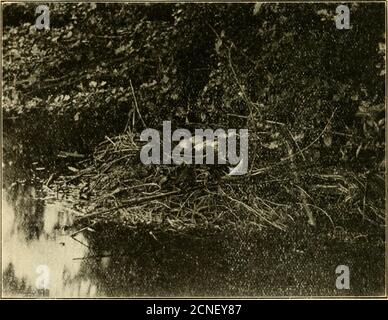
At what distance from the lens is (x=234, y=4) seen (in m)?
2.60

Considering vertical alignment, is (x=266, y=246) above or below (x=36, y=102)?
below

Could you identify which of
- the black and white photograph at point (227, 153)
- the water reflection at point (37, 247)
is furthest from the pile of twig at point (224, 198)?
the water reflection at point (37, 247)

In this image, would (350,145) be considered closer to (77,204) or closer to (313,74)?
(313,74)

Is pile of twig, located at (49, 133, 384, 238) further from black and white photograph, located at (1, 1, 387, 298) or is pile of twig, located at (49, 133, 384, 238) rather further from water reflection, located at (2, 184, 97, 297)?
water reflection, located at (2, 184, 97, 297)

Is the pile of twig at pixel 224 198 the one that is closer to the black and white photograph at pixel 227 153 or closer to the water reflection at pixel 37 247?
the black and white photograph at pixel 227 153

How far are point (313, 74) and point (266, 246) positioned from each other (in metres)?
0.79

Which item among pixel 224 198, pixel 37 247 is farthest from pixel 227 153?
pixel 37 247

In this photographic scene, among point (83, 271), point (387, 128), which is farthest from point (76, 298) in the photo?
point (387, 128)

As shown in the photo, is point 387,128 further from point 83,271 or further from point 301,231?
point 83,271

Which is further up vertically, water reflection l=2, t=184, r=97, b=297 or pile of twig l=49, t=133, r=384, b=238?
pile of twig l=49, t=133, r=384, b=238

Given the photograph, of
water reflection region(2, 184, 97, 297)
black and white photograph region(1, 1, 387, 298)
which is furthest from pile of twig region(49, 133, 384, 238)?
water reflection region(2, 184, 97, 297)

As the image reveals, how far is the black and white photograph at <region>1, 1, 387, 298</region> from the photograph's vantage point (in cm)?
258

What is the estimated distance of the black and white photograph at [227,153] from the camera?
258 centimetres
